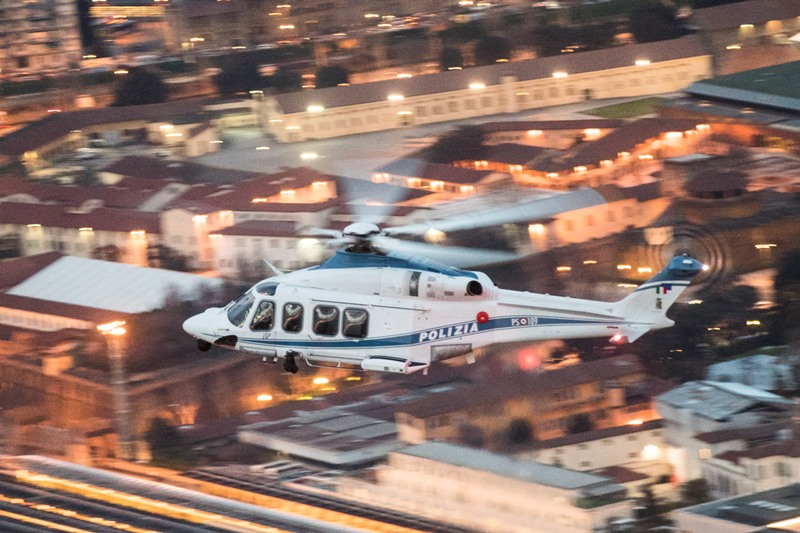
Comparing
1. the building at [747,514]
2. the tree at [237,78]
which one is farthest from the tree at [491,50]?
the building at [747,514]

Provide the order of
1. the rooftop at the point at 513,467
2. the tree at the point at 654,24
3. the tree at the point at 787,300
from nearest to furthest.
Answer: the rooftop at the point at 513,467 → the tree at the point at 787,300 → the tree at the point at 654,24

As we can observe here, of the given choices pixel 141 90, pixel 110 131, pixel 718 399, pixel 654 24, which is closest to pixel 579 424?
pixel 718 399

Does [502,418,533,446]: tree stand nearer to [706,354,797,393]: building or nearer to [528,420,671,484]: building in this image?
[528,420,671,484]: building

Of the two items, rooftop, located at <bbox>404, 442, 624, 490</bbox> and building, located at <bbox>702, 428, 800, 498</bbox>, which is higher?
rooftop, located at <bbox>404, 442, 624, 490</bbox>

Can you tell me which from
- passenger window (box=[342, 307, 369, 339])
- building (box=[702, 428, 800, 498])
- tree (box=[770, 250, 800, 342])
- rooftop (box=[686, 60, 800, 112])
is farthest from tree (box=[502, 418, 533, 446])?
rooftop (box=[686, 60, 800, 112])

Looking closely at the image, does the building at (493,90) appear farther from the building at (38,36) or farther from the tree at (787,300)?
the tree at (787,300)

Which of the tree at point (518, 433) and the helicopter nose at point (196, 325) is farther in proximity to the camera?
the tree at point (518, 433)

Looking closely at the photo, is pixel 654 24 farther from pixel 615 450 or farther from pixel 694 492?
pixel 694 492
